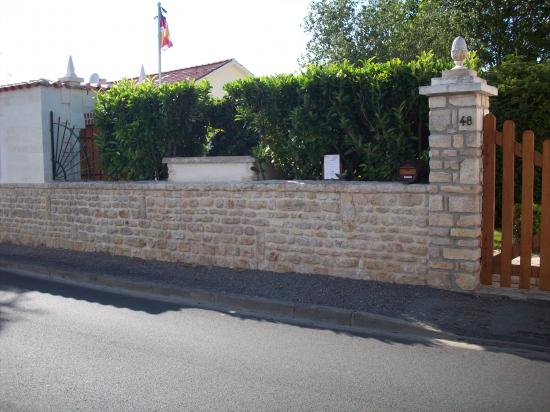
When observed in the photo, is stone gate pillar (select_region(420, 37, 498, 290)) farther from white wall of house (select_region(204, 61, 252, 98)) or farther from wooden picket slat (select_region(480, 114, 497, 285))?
white wall of house (select_region(204, 61, 252, 98))

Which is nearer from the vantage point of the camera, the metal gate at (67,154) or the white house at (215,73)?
the metal gate at (67,154)

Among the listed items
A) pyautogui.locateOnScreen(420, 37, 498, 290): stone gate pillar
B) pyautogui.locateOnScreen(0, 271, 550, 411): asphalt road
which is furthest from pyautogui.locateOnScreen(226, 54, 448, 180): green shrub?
pyautogui.locateOnScreen(0, 271, 550, 411): asphalt road

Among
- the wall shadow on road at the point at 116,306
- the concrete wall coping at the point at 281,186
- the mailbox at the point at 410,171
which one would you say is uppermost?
the mailbox at the point at 410,171

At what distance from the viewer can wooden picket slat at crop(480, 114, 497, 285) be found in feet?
24.3

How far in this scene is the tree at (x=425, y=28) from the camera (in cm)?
1655

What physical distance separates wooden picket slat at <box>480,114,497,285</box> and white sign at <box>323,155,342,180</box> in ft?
7.51

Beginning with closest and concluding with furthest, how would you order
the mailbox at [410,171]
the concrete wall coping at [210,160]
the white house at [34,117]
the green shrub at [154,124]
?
the mailbox at [410,171]
the concrete wall coping at [210,160]
the green shrub at [154,124]
the white house at [34,117]

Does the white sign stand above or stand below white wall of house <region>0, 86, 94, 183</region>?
below

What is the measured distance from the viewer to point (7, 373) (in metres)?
5.11

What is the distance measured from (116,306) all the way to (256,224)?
8.03ft

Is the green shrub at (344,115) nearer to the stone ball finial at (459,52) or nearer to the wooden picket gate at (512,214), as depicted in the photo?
the stone ball finial at (459,52)

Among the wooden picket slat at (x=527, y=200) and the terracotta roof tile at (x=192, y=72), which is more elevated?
the terracotta roof tile at (x=192, y=72)

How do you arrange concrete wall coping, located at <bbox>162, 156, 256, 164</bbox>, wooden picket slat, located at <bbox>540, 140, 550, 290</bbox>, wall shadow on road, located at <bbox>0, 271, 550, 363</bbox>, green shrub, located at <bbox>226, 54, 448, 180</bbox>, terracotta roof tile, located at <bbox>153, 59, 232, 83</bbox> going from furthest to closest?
terracotta roof tile, located at <bbox>153, 59, 232, 83</bbox>
concrete wall coping, located at <bbox>162, 156, 256, 164</bbox>
green shrub, located at <bbox>226, 54, 448, 180</bbox>
wooden picket slat, located at <bbox>540, 140, 550, 290</bbox>
wall shadow on road, located at <bbox>0, 271, 550, 363</bbox>

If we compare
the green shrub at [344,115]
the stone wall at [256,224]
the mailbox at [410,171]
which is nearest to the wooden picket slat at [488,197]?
the stone wall at [256,224]
